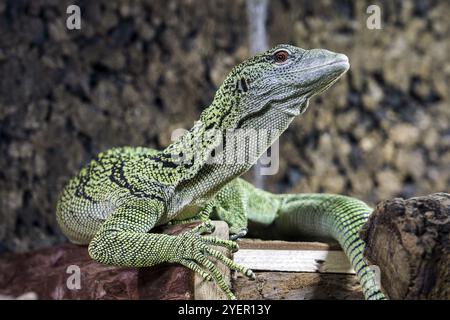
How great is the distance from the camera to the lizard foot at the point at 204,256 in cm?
278

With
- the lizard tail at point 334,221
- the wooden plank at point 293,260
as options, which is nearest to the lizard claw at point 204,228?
the wooden plank at point 293,260

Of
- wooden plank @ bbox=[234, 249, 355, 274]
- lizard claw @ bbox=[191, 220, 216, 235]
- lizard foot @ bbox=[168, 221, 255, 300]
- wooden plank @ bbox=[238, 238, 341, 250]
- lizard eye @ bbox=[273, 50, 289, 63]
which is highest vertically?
lizard eye @ bbox=[273, 50, 289, 63]

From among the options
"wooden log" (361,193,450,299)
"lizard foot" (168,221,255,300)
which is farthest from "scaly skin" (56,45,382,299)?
"wooden log" (361,193,450,299)

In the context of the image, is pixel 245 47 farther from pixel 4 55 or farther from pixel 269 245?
pixel 269 245

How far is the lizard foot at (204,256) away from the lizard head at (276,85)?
1.93ft

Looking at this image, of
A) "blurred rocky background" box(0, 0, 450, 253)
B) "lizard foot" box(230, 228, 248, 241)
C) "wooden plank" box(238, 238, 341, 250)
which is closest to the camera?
"wooden plank" box(238, 238, 341, 250)

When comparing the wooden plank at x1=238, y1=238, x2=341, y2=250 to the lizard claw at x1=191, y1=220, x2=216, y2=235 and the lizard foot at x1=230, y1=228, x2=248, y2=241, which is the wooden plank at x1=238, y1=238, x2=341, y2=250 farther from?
the lizard claw at x1=191, y1=220, x2=216, y2=235

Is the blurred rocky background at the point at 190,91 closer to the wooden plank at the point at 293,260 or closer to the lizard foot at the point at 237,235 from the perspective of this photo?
the lizard foot at the point at 237,235

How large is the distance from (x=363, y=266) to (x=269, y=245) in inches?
20.8

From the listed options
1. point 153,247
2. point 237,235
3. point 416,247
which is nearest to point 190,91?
point 237,235

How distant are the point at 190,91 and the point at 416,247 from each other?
3.32 meters

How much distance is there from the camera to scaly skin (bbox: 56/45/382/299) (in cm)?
293
